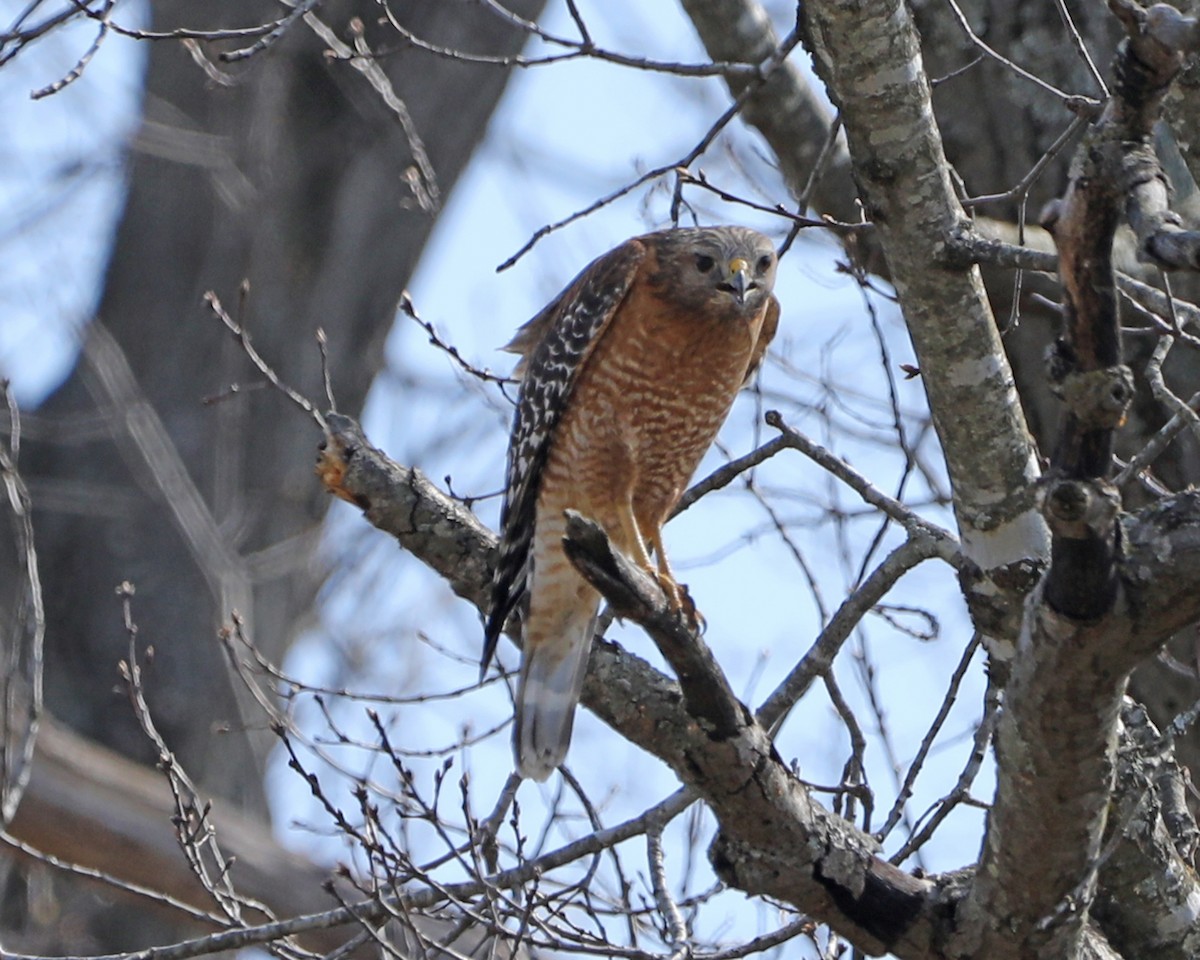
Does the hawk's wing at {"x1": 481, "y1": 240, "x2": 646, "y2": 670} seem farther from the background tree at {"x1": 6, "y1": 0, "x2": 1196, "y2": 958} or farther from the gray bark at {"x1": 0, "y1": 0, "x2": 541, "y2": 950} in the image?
the gray bark at {"x1": 0, "y1": 0, "x2": 541, "y2": 950}

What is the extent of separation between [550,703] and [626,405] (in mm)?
902

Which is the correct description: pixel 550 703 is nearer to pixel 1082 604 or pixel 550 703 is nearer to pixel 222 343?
pixel 1082 604

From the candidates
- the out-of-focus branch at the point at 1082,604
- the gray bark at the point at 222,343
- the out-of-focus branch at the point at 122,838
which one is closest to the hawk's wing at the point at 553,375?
the out-of-focus branch at the point at 122,838

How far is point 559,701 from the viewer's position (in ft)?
14.7

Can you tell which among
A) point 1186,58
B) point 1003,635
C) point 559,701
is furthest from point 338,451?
point 1186,58

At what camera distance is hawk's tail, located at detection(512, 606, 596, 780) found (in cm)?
443

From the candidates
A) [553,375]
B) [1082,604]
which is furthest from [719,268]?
[1082,604]

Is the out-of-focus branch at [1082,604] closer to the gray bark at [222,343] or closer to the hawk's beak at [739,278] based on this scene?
the hawk's beak at [739,278]

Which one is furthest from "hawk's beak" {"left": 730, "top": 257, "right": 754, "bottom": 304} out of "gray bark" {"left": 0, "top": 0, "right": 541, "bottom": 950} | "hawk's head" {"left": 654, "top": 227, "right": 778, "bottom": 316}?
"gray bark" {"left": 0, "top": 0, "right": 541, "bottom": 950}

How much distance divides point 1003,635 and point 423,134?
249 inches

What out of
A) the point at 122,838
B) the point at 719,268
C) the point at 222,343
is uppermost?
the point at 222,343

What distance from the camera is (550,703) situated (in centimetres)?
449

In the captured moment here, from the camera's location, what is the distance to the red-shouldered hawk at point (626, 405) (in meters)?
4.62

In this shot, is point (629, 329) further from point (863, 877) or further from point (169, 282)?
point (169, 282)
